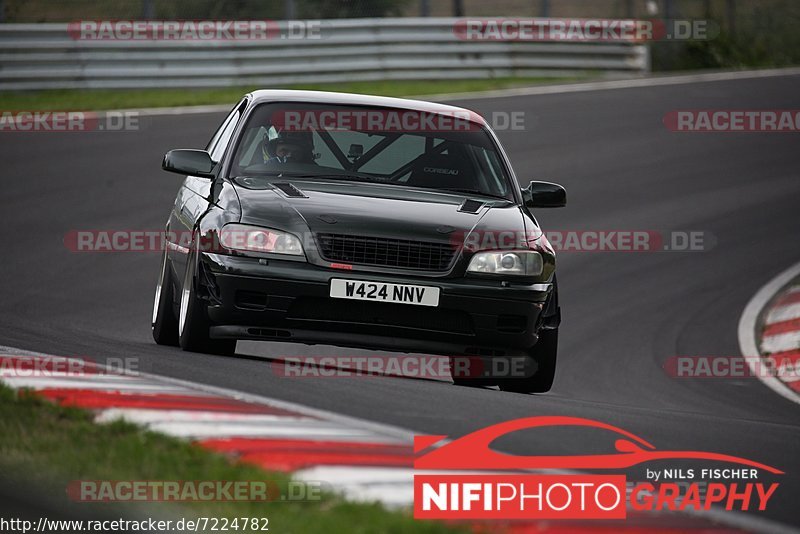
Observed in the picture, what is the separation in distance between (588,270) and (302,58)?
368 inches

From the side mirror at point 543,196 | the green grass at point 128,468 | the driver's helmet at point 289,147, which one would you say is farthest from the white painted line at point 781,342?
the green grass at point 128,468

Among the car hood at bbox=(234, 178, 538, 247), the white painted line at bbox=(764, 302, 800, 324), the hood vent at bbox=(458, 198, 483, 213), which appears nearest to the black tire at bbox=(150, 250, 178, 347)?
the car hood at bbox=(234, 178, 538, 247)

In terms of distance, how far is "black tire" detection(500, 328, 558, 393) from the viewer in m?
7.60

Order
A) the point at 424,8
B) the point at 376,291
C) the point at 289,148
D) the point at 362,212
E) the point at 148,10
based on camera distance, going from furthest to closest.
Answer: the point at 424,8 → the point at 148,10 → the point at 289,148 → the point at 362,212 → the point at 376,291

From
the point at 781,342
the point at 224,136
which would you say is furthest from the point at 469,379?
the point at 781,342

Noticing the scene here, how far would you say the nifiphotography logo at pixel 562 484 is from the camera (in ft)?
13.7

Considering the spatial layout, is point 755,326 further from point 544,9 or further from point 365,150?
point 544,9

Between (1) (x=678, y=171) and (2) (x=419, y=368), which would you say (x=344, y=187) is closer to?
(2) (x=419, y=368)

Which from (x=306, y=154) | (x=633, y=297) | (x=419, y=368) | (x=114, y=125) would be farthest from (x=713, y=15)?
(x=306, y=154)

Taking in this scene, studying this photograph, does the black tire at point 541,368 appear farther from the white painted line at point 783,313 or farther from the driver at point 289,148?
the white painted line at point 783,313

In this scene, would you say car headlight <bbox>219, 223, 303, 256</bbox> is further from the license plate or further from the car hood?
the license plate

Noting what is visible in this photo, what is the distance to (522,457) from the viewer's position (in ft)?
15.9

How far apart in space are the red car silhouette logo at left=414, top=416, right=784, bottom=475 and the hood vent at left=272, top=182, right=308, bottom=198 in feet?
6.96

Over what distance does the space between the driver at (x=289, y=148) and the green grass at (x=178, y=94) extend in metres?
11.5
